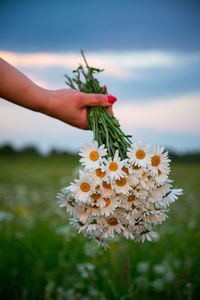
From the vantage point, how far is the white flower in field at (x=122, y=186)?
57.0 inches

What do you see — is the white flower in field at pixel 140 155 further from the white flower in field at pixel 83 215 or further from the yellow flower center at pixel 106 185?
the white flower in field at pixel 83 215

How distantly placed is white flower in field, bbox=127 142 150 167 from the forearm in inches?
27.1

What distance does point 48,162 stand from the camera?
56.9ft

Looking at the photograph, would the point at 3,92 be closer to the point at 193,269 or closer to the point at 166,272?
the point at 166,272

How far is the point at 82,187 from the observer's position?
1.44 meters

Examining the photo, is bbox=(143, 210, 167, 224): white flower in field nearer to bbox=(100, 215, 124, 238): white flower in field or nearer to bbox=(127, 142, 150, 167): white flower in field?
bbox=(100, 215, 124, 238): white flower in field

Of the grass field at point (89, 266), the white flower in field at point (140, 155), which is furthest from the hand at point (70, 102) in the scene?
the grass field at point (89, 266)

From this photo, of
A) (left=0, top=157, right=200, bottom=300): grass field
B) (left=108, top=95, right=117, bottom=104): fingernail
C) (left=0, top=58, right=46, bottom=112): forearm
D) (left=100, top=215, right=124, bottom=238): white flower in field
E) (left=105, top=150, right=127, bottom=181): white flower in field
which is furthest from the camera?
(left=0, top=157, right=200, bottom=300): grass field

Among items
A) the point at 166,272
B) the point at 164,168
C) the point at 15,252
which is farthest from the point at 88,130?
the point at 15,252

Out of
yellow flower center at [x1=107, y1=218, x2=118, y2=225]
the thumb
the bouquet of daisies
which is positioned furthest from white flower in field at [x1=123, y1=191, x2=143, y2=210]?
the thumb

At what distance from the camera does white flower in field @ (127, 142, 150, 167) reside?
1472mm

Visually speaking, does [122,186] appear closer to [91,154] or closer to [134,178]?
[134,178]

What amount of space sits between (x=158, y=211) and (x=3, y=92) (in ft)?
3.51

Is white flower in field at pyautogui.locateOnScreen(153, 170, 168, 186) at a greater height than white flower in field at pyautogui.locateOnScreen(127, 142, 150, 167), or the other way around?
white flower in field at pyautogui.locateOnScreen(127, 142, 150, 167)
